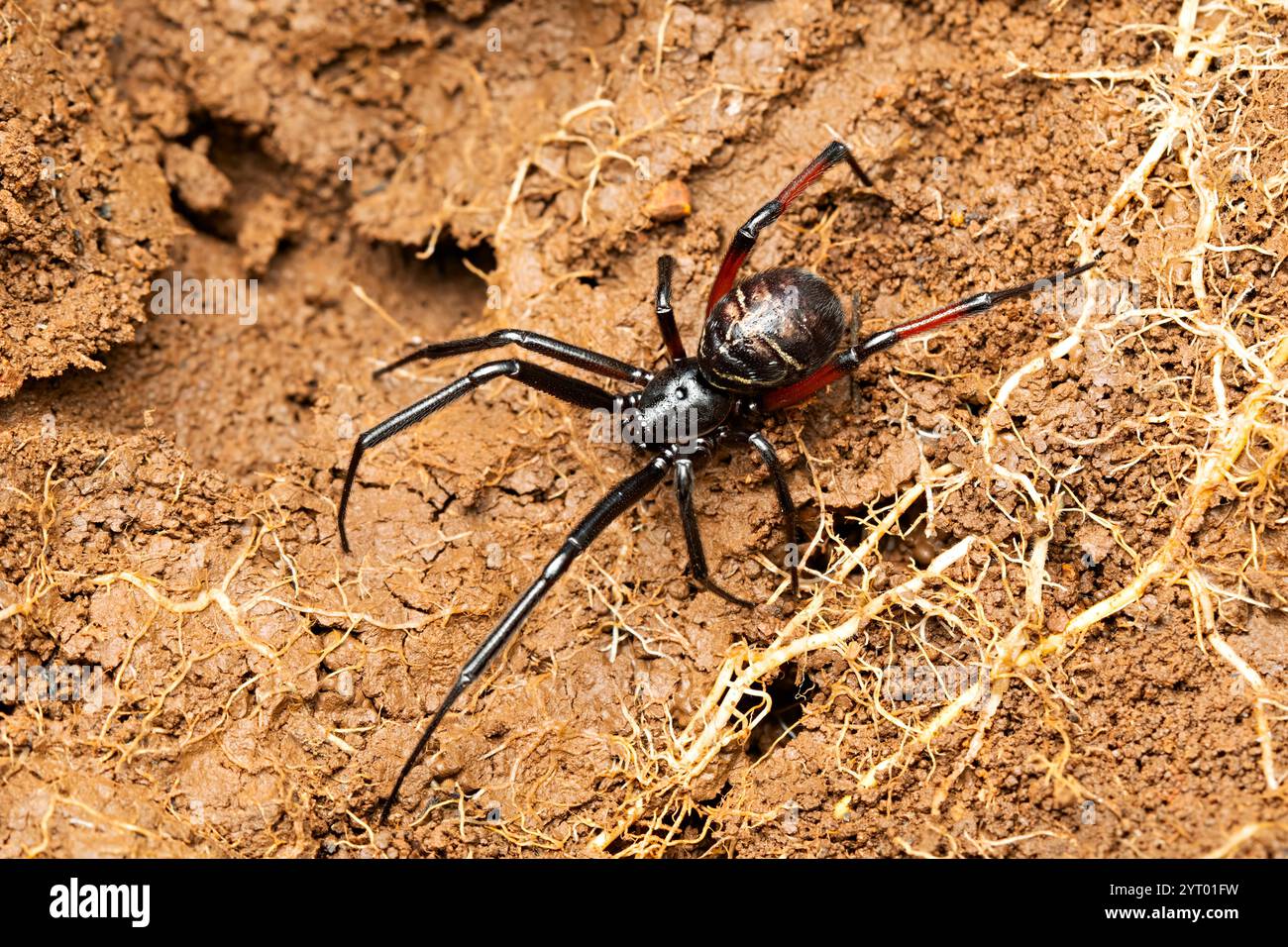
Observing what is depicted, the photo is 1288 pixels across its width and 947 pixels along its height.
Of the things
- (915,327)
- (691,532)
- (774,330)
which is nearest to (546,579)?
(691,532)

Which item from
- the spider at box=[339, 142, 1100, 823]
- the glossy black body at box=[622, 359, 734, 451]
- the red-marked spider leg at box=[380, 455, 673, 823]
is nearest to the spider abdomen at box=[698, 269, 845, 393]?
the spider at box=[339, 142, 1100, 823]

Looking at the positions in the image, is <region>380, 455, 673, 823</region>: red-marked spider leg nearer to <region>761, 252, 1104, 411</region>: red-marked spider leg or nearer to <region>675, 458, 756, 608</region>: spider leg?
<region>675, 458, 756, 608</region>: spider leg

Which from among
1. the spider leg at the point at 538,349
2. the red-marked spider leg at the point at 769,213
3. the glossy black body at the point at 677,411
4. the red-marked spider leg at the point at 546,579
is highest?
the red-marked spider leg at the point at 769,213

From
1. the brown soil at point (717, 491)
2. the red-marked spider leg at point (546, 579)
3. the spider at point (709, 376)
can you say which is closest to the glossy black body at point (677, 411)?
the spider at point (709, 376)

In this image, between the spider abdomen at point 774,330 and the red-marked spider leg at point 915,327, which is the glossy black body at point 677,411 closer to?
the spider abdomen at point 774,330

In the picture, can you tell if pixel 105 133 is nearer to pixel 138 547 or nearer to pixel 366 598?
pixel 138 547
